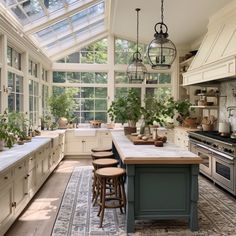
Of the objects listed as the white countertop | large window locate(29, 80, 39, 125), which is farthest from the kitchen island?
large window locate(29, 80, 39, 125)

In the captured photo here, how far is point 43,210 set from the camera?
3.82 metres

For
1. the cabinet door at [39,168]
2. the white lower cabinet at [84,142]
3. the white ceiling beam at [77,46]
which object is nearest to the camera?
the cabinet door at [39,168]

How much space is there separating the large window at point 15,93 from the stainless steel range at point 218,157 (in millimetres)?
3584

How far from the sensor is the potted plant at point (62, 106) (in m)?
7.53

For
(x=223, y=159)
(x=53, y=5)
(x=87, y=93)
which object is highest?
(x=53, y=5)

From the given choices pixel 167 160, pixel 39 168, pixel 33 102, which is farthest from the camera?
pixel 33 102

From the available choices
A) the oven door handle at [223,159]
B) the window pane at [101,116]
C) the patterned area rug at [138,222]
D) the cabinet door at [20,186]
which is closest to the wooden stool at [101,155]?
the patterned area rug at [138,222]

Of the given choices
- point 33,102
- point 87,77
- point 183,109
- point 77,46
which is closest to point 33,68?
point 33,102

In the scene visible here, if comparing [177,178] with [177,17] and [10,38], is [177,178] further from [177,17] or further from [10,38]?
[177,17]

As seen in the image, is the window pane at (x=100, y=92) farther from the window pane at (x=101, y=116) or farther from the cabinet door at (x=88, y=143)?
the cabinet door at (x=88, y=143)

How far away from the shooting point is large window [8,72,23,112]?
4.91 m

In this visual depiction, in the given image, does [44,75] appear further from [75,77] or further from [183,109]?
[183,109]

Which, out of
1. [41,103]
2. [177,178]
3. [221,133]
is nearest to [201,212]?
[177,178]

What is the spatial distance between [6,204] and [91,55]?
239 inches
